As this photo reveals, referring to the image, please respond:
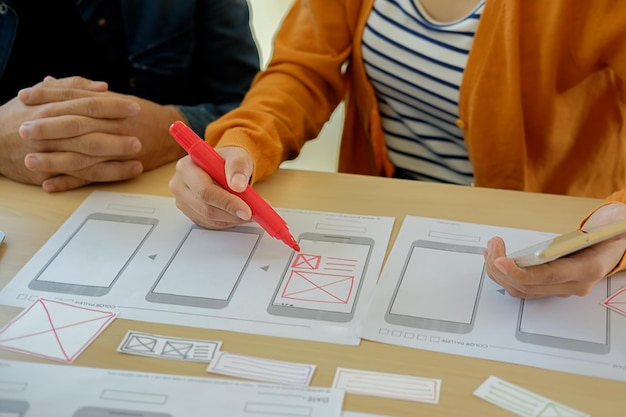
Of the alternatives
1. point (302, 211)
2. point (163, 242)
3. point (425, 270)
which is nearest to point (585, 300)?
point (425, 270)

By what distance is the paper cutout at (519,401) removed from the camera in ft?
1.88

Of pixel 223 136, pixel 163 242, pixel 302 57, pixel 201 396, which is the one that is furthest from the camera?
pixel 302 57

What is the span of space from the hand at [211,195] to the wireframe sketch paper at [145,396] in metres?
0.22

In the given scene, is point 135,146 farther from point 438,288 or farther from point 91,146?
point 438,288

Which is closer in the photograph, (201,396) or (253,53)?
(201,396)

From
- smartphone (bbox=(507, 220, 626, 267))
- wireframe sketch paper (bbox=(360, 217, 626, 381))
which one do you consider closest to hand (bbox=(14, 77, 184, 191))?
wireframe sketch paper (bbox=(360, 217, 626, 381))

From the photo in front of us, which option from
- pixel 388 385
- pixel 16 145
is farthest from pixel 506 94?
pixel 16 145

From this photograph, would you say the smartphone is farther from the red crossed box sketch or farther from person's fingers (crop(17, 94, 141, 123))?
person's fingers (crop(17, 94, 141, 123))

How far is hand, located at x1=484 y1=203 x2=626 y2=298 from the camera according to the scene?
66 cm

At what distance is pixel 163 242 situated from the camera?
2.62ft

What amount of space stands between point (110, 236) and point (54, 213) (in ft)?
0.32

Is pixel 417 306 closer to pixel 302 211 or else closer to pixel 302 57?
pixel 302 211

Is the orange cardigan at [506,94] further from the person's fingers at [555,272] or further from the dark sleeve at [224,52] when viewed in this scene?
the person's fingers at [555,272]

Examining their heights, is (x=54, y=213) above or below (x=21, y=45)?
below
